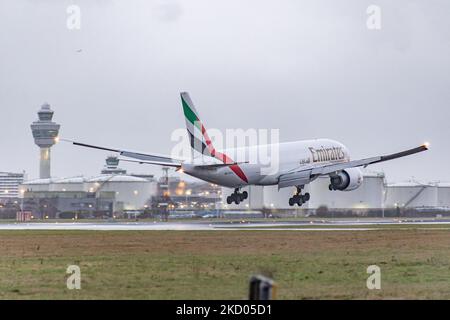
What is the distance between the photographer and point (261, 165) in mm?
93625

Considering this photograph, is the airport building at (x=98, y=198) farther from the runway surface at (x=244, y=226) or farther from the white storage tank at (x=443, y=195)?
the runway surface at (x=244, y=226)

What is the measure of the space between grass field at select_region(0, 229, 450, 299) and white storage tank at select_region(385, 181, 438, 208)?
4327 inches

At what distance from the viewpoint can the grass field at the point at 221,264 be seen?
3148 cm

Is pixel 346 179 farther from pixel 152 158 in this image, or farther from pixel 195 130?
pixel 152 158

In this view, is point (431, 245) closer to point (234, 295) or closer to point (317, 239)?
point (317, 239)

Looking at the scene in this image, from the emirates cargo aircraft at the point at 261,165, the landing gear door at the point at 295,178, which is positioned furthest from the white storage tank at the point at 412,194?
the landing gear door at the point at 295,178

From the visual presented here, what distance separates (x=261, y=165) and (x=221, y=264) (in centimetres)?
5257

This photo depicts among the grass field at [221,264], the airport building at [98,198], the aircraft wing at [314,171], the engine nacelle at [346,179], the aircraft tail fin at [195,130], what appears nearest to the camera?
the grass field at [221,264]

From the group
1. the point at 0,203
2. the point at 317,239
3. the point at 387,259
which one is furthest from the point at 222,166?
the point at 0,203

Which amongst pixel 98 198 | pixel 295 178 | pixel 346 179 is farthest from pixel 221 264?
pixel 98 198

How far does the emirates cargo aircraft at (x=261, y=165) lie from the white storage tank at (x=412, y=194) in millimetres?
74152

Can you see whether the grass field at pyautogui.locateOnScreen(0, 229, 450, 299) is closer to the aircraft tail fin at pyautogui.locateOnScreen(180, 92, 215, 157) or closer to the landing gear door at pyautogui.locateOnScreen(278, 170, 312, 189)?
the aircraft tail fin at pyautogui.locateOnScreen(180, 92, 215, 157)

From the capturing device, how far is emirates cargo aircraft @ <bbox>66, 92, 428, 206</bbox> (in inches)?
3487
